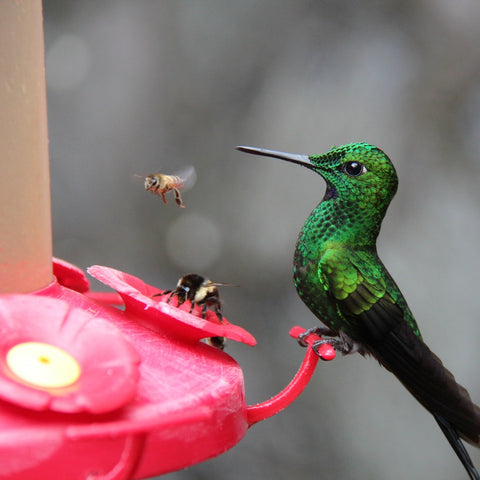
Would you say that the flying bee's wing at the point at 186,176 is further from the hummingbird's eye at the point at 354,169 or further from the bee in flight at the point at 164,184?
the hummingbird's eye at the point at 354,169

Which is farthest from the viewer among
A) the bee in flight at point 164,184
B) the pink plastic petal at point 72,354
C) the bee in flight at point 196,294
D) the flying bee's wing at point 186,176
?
the flying bee's wing at point 186,176

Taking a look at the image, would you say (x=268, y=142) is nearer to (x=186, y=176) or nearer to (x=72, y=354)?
(x=186, y=176)

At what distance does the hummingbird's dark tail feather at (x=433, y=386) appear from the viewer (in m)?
1.90

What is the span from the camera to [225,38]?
4660 mm

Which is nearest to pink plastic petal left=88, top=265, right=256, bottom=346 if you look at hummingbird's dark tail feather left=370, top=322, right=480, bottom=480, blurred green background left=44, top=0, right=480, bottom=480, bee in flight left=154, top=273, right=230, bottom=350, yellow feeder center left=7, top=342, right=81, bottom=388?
bee in flight left=154, top=273, right=230, bottom=350

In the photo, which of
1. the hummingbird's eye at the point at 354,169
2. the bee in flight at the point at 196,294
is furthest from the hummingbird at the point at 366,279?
the bee in flight at the point at 196,294

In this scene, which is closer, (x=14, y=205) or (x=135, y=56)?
(x=14, y=205)

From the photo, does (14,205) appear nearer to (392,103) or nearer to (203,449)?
(203,449)

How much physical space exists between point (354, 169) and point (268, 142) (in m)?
2.66

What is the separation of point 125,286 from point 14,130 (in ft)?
1.50

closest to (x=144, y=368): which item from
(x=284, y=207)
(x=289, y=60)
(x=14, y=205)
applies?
(x=14, y=205)

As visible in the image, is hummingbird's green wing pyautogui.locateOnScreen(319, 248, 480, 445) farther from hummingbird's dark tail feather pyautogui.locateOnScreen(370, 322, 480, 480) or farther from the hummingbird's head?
the hummingbird's head

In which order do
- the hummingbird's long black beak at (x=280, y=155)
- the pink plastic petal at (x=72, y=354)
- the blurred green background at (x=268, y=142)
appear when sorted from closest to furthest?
the pink plastic petal at (x=72, y=354) < the hummingbird's long black beak at (x=280, y=155) < the blurred green background at (x=268, y=142)

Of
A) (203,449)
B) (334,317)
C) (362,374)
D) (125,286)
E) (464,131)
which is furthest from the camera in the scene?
(362,374)
